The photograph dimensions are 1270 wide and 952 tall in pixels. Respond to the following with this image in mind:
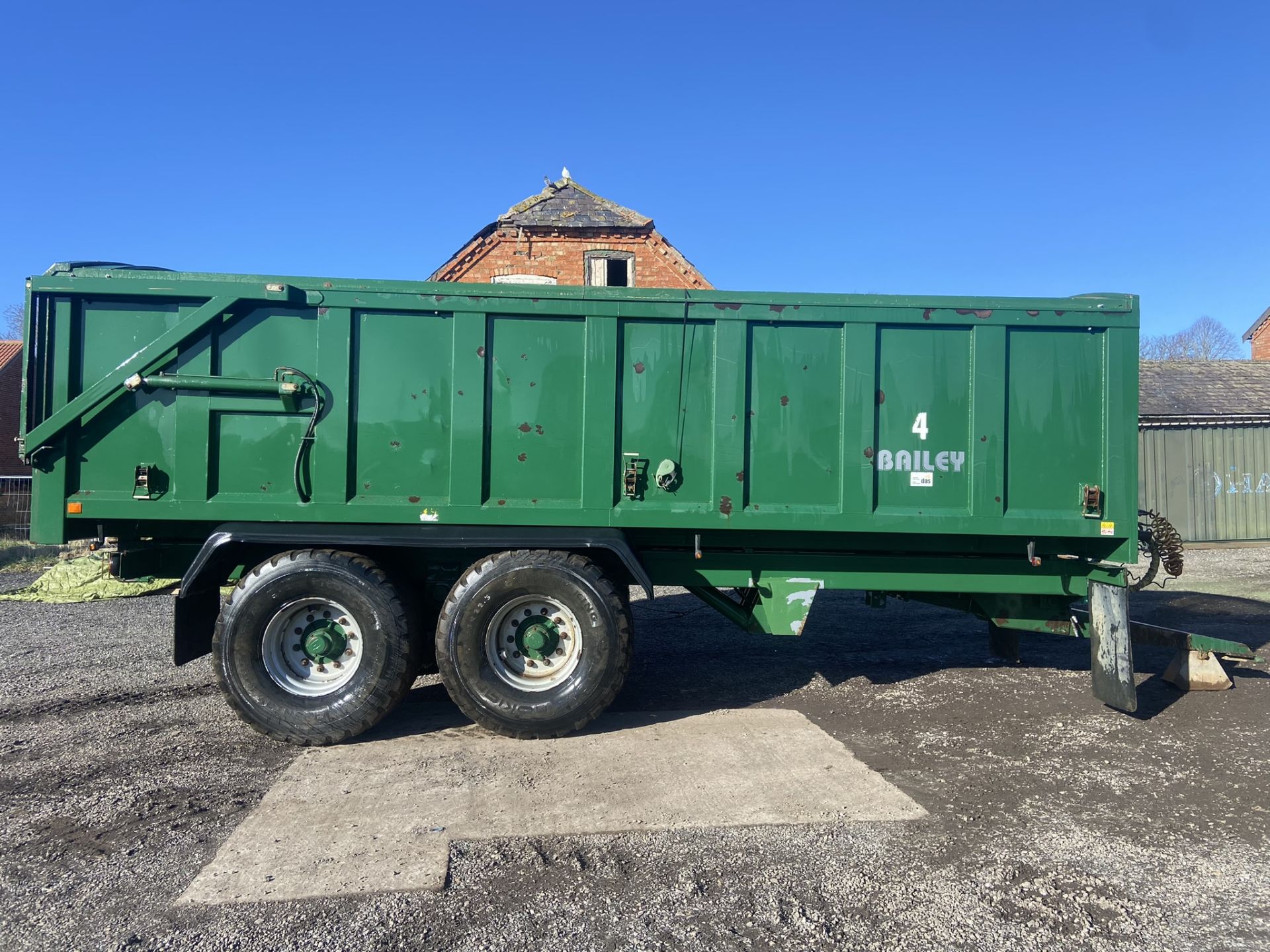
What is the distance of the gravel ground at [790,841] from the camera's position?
2.73 metres

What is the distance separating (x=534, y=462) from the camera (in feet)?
16.2

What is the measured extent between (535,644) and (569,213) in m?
13.2

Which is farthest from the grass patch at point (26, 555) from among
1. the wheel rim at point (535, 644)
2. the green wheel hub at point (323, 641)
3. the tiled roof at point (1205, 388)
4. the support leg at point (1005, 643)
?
the tiled roof at point (1205, 388)

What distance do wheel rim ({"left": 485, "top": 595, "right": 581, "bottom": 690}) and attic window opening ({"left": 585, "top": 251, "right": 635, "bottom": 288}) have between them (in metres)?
12.2

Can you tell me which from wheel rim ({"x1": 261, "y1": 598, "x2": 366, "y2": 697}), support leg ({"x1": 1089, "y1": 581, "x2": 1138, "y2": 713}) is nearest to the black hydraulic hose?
wheel rim ({"x1": 261, "y1": 598, "x2": 366, "y2": 697})

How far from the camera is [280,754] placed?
4.52 m

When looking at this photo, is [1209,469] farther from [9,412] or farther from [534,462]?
[9,412]

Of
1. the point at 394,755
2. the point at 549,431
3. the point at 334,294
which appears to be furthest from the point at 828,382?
the point at 394,755

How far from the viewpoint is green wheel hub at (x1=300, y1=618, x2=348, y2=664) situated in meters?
4.74

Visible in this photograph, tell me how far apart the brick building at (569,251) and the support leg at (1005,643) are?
1096cm

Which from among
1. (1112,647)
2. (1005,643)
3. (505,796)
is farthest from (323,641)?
(1005,643)

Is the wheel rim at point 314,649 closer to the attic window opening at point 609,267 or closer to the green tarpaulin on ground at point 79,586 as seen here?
the green tarpaulin on ground at point 79,586

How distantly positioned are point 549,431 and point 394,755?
2222 mm

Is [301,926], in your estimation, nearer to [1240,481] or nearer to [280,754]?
[280,754]
